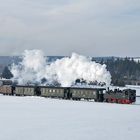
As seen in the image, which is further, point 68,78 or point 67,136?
point 68,78

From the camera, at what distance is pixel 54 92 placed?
69938mm

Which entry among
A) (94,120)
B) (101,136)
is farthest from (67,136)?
(94,120)

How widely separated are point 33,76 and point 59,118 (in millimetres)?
95891

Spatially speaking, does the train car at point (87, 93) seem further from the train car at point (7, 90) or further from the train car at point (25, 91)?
the train car at point (7, 90)

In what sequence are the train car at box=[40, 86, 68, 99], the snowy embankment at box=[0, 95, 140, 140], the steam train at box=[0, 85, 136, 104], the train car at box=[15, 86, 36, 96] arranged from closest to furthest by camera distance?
the snowy embankment at box=[0, 95, 140, 140] < the steam train at box=[0, 85, 136, 104] < the train car at box=[40, 86, 68, 99] < the train car at box=[15, 86, 36, 96]

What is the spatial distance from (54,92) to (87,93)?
8094mm

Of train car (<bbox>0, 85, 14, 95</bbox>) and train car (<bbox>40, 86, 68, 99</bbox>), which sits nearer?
train car (<bbox>40, 86, 68, 99</bbox>)

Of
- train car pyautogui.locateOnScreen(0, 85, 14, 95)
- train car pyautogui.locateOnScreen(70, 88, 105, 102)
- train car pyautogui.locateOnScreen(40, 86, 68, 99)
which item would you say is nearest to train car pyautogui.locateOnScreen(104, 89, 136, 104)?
train car pyautogui.locateOnScreen(70, 88, 105, 102)

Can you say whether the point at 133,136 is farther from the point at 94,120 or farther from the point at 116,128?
the point at 94,120

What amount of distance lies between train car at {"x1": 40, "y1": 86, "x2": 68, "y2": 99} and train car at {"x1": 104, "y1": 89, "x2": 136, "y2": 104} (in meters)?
9.01

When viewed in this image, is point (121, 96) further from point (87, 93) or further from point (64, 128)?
point (64, 128)

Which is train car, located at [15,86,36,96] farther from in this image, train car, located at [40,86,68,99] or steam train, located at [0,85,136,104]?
train car, located at [40,86,68,99]

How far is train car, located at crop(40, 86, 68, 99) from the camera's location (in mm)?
67812

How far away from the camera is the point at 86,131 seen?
25.6 m
